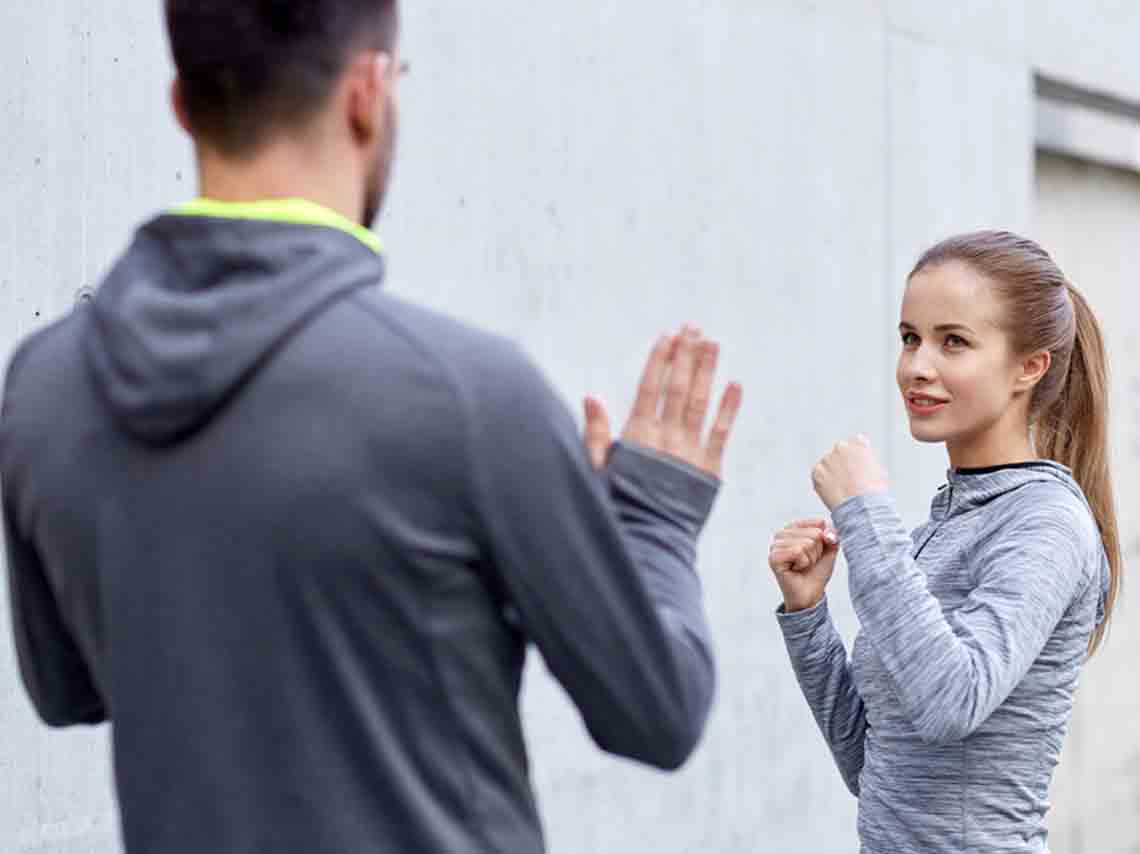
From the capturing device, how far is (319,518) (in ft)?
4.53

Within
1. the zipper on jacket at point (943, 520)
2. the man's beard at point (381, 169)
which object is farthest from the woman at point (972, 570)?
the man's beard at point (381, 169)

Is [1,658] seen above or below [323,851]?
below

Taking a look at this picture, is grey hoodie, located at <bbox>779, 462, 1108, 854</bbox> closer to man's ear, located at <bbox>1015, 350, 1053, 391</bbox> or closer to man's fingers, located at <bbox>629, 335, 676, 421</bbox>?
man's ear, located at <bbox>1015, 350, 1053, 391</bbox>

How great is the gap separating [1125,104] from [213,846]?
5.84 m

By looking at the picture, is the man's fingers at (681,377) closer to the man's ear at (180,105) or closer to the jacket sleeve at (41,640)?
the man's ear at (180,105)

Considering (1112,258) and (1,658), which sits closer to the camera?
(1,658)

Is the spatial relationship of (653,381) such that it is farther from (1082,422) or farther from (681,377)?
(1082,422)

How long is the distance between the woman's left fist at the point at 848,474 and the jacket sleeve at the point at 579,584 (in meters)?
0.88

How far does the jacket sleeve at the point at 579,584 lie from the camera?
1.39m

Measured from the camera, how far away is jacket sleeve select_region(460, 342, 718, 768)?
1.39 meters

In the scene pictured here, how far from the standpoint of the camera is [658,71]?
15.1 ft

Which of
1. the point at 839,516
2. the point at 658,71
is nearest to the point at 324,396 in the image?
the point at 839,516

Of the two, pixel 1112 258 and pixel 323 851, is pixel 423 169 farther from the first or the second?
pixel 1112 258

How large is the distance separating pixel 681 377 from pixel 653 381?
25mm
